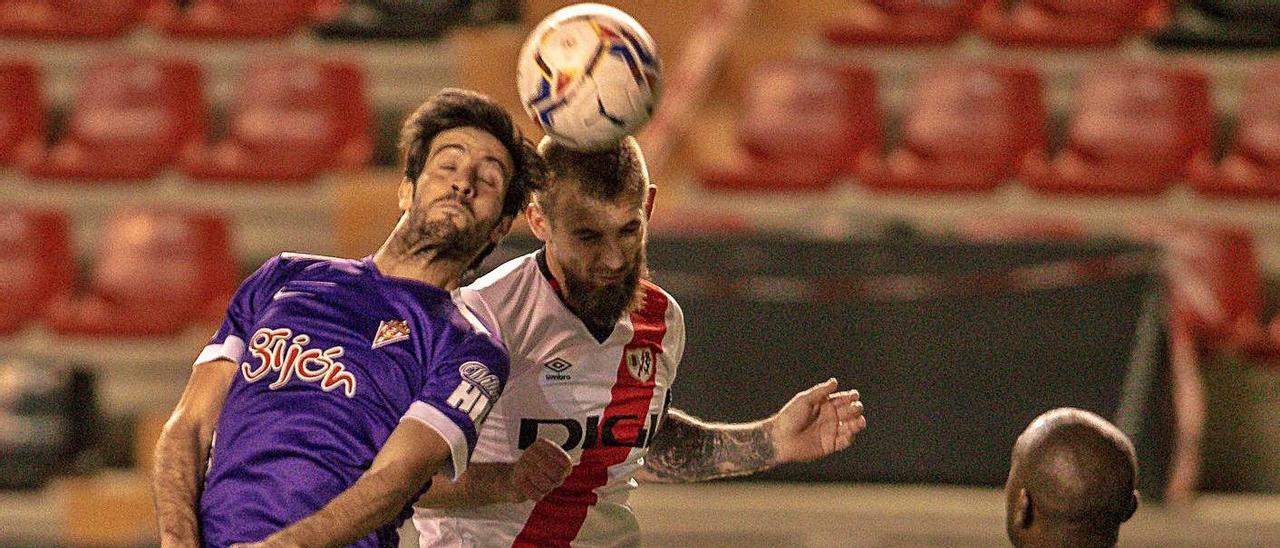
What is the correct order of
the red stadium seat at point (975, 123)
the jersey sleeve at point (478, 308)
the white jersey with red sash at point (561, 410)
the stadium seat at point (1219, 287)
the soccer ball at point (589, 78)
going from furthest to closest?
the red stadium seat at point (975, 123)
the stadium seat at point (1219, 287)
the white jersey with red sash at point (561, 410)
the soccer ball at point (589, 78)
the jersey sleeve at point (478, 308)

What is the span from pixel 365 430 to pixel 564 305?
73cm

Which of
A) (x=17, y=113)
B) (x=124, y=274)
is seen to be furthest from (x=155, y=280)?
(x=17, y=113)

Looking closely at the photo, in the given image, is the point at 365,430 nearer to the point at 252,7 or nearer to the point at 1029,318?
the point at 1029,318

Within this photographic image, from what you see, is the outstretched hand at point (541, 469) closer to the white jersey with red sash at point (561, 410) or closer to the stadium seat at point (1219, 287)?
the white jersey with red sash at point (561, 410)

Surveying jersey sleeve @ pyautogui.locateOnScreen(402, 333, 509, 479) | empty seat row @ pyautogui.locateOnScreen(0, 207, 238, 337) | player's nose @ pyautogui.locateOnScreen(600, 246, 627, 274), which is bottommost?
empty seat row @ pyautogui.locateOnScreen(0, 207, 238, 337)

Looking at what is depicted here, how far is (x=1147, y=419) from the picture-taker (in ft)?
21.2

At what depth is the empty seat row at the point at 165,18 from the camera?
9789 millimetres

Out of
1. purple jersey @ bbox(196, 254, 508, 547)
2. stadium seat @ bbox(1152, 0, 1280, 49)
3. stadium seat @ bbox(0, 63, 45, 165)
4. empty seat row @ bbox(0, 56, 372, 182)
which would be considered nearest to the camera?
purple jersey @ bbox(196, 254, 508, 547)

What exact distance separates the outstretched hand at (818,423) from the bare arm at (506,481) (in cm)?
57

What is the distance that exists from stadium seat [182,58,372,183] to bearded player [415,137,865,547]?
17.5 ft

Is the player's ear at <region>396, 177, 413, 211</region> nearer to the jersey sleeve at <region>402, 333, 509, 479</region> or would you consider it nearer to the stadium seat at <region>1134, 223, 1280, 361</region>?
the jersey sleeve at <region>402, 333, 509, 479</region>

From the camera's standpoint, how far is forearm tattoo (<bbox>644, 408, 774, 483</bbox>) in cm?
409

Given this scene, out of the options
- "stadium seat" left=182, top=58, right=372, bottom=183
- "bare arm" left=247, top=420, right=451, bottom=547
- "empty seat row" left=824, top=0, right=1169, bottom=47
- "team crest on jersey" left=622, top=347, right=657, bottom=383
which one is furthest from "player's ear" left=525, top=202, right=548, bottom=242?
"empty seat row" left=824, top=0, right=1169, bottom=47

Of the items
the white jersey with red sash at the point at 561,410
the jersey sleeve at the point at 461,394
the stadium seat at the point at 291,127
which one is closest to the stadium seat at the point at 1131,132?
the stadium seat at the point at 291,127
